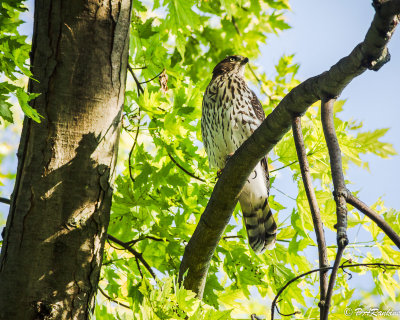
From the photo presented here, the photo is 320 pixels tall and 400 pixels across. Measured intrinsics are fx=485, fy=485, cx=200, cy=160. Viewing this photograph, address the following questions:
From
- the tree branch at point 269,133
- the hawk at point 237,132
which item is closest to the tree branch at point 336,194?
the tree branch at point 269,133

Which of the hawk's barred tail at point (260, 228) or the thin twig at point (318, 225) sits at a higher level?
the hawk's barred tail at point (260, 228)

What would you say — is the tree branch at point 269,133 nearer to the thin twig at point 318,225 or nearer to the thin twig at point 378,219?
the thin twig at point 318,225

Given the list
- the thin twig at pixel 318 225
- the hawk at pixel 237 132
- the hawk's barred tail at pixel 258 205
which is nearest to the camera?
the thin twig at pixel 318 225

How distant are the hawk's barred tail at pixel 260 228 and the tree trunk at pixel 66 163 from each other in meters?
1.02

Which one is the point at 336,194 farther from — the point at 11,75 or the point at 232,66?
the point at 232,66

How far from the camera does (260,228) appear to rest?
3.30 meters

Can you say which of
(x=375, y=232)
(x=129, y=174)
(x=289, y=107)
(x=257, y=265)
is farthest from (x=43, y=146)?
(x=375, y=232)

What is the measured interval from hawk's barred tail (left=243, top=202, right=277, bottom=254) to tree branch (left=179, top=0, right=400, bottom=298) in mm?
628

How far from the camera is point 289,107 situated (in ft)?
5.95

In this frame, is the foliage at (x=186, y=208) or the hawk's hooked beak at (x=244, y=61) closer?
the foliage at (x=186, y=208)

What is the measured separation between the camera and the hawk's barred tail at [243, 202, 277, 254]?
301 centimetres

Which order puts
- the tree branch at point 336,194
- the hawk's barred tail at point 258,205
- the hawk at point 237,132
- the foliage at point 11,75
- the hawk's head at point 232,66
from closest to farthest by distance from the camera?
the tree branch at point 336,194 → the foliage at point 11,75 → the hawk's barred tail at point 258,205 → the hawk at point 237,132 → the hawk's head at point 232,66

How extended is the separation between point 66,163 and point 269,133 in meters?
1.02

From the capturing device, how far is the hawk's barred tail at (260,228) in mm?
3012
